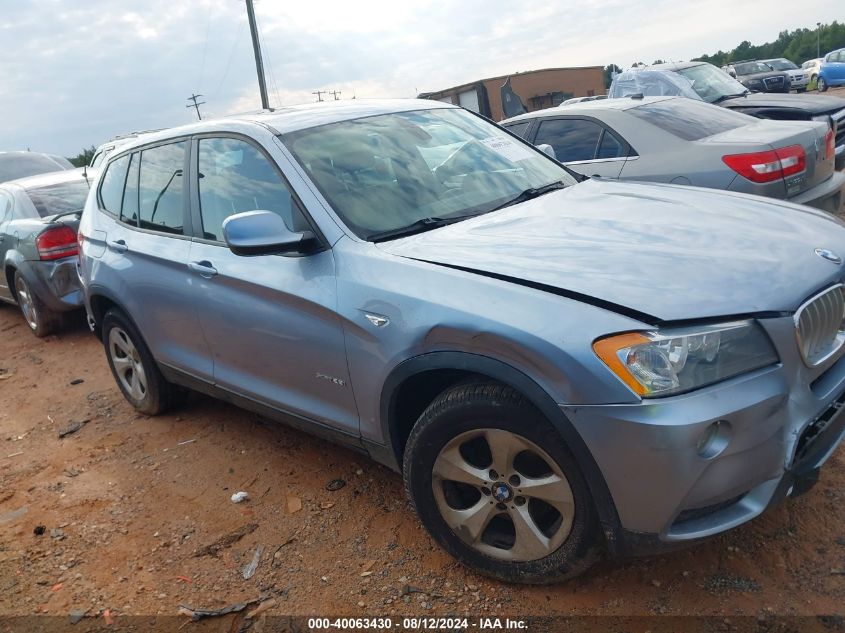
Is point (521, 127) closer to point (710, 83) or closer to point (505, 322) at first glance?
point (710, 83)

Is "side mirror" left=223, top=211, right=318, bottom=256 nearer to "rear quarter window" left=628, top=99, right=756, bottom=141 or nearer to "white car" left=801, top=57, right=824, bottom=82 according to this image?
"rear quarter window" left=628, top=99, right=756, bottom=141

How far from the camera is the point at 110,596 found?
2.98 m

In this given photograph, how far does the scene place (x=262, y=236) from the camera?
2.86 m

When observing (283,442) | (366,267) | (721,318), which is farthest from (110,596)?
(721,318)

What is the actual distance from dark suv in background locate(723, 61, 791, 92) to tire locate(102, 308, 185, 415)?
13.4m

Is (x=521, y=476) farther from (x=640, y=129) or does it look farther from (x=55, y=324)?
(x=55, y=324)

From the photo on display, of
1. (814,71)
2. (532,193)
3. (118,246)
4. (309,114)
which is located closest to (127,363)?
(118,246)

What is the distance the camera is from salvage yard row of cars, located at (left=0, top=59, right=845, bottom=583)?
2.12 m

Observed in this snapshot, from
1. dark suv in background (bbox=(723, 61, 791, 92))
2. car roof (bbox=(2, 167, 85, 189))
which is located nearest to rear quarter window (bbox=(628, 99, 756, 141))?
car roof (bbox=(2, 167, 85, 189))

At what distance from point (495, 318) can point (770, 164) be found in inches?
147

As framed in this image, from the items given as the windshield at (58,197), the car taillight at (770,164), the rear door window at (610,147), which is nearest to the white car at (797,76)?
the rear door window at (610,147)

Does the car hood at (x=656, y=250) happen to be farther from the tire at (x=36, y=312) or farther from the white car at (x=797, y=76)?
the white car at (x=797, y=76)

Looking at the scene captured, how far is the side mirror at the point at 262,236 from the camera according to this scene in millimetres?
2850

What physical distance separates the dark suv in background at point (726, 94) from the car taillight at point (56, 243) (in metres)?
6.63
